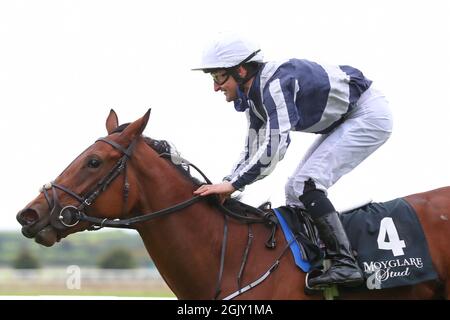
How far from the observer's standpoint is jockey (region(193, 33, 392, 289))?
4797 millimetres

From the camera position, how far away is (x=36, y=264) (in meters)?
24.1

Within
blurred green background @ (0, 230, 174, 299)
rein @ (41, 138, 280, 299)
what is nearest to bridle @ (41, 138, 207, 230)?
rein @ (41, 138, 280, 299)

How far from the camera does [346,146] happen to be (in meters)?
5.11

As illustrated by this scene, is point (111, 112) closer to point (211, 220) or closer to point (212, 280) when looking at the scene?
point (211, 220)

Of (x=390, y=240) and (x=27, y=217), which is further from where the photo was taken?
(x=390, y=240)

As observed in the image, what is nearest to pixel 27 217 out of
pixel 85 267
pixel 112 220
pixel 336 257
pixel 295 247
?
pixel 112 220

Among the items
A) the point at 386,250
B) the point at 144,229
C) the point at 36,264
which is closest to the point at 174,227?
the point at 144,229

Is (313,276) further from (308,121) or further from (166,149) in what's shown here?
(166,149)

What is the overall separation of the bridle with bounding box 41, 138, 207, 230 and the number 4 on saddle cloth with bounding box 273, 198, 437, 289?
0.82m

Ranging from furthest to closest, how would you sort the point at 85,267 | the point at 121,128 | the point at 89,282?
the point at 85,267 < the point at 89,282 < the point at 121,128

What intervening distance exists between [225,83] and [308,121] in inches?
24.2

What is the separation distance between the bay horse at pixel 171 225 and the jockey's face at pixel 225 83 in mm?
608

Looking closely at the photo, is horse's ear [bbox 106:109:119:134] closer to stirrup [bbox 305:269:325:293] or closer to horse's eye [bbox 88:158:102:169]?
horse's eye [bbox 88:158:102:169]

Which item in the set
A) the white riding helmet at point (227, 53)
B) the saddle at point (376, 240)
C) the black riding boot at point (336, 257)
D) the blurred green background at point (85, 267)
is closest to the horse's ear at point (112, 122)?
the white riding helmet at point (227, 53)
